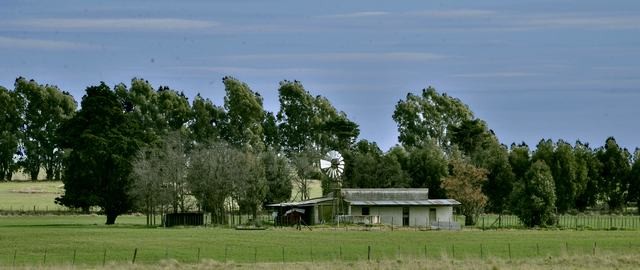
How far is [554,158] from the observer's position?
119812 millimetres

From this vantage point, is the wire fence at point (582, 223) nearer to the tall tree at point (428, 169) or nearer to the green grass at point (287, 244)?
the tall tree at point (428, 169)

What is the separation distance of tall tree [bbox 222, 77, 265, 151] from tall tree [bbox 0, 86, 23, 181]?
2611 cm

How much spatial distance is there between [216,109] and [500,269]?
99.9m

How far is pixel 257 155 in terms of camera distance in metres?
123

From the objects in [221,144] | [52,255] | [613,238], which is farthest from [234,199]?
[52,255]

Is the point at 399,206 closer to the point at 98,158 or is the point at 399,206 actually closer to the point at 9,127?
the point at 98,158

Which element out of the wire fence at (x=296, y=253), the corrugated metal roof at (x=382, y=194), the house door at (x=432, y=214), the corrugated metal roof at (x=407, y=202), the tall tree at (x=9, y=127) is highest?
the tall tree at (x=9, y=127)

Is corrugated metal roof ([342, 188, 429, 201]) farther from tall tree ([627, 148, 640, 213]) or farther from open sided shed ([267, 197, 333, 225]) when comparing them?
tall tree ([627, 148, 640, 213])

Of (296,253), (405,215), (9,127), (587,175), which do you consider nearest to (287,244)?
(296,253)

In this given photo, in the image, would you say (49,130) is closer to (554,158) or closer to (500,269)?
(554,158)

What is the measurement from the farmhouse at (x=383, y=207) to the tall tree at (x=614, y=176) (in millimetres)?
29753

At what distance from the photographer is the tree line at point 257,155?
3895 inches

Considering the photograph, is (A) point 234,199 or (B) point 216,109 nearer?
(A) point 234,199

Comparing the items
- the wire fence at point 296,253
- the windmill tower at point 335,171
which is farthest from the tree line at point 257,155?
the wire fence at point 296,253
